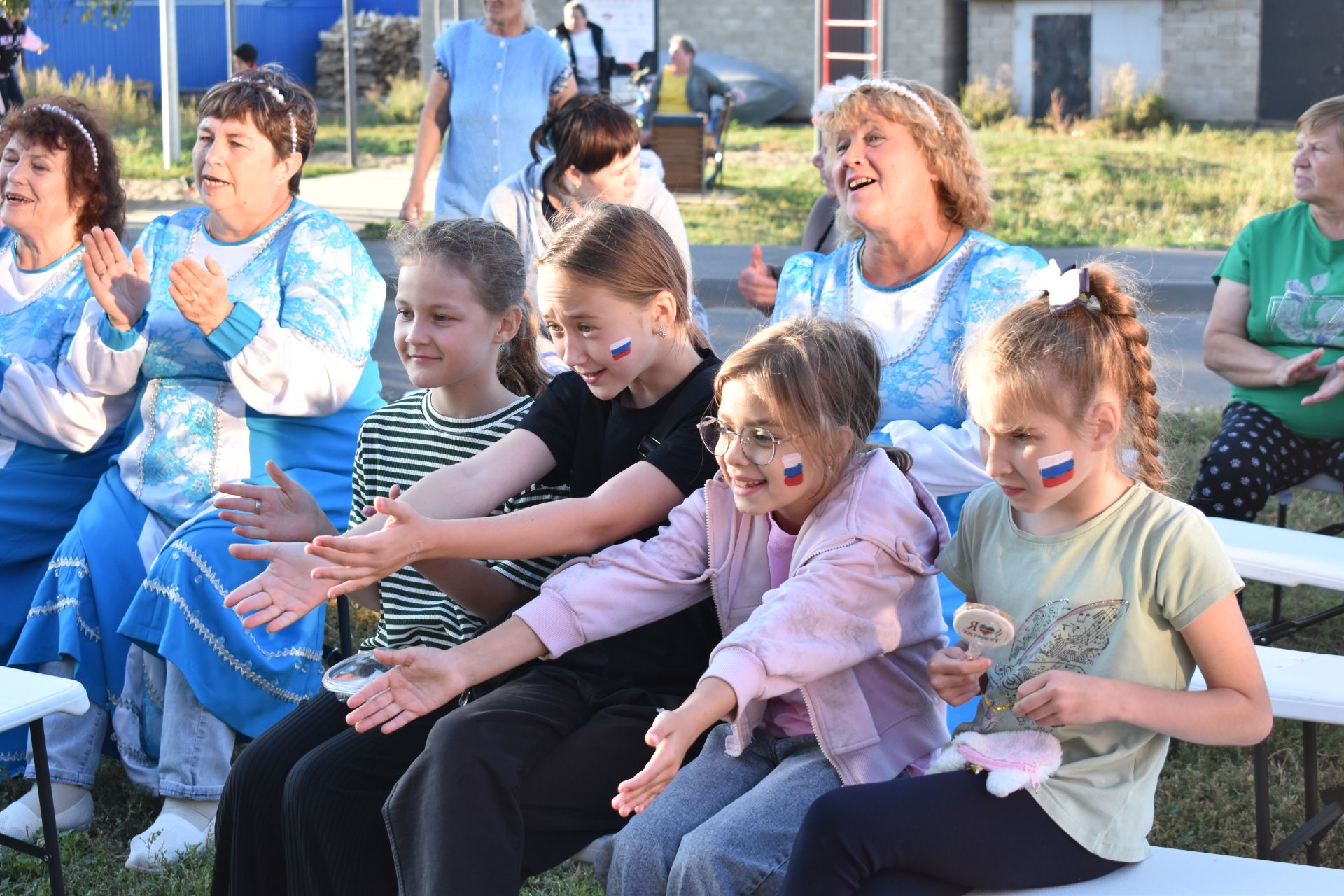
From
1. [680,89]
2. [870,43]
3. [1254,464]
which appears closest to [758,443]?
[1254,464]

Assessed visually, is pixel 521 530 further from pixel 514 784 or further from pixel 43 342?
pixel 43 342

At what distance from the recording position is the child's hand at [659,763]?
185 cm

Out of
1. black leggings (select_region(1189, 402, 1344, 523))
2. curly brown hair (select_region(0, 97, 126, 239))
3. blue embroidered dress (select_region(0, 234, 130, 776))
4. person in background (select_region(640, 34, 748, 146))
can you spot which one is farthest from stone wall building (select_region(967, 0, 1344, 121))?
blue embroidered dress (select_region(0, 234, 130, 776))

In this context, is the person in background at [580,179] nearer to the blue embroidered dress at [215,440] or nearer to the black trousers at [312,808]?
the blue embroidered dress at [215,440]

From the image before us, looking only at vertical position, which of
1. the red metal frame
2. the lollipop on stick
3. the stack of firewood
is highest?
the stack of firewood

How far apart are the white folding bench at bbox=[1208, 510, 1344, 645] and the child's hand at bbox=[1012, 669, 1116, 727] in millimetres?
1265

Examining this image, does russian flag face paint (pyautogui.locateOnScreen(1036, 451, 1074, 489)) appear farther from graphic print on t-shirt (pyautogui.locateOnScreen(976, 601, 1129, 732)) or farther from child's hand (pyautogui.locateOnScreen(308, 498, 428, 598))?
child's hand (pyautogui.locateOnScreen(308, 498, 428, 598))

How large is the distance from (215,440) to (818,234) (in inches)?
78.9

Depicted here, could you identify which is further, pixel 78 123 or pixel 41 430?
pixel 78 123

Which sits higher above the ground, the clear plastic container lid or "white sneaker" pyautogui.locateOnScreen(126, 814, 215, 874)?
the clear plastic container lid

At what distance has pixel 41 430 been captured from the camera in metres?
3.61

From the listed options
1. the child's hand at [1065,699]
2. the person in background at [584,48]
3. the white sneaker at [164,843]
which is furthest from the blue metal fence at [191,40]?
the child's hand at [1065,699]

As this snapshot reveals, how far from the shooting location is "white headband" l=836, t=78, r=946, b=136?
2.96 metres

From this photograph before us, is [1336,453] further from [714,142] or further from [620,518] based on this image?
[714,142]
